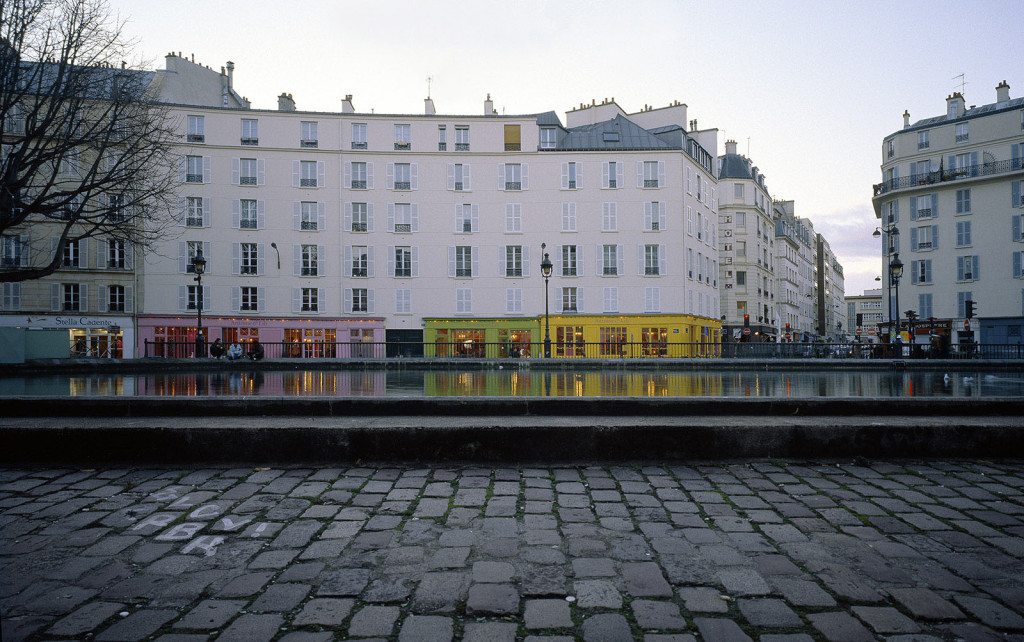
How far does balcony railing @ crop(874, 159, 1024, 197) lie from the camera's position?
43.5 metres

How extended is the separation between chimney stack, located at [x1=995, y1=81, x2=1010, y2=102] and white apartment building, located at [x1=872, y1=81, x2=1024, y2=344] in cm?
7

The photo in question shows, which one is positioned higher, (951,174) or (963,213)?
(951,174)

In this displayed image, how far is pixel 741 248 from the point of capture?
5869cm

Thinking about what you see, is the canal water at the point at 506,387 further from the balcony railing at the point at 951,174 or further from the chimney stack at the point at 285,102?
the balcony railing at the point at 951,174

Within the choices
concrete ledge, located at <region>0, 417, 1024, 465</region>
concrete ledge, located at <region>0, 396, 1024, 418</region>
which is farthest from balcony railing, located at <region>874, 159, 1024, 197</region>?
concrete ledge, located at <region>0, 417, 1024, 465</region>

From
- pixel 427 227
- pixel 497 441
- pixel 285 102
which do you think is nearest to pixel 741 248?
pixel 427 227

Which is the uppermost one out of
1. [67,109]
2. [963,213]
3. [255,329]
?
[963,213]

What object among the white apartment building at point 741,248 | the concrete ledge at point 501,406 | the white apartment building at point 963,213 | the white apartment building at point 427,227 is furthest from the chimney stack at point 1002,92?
the concrete ledge at point 501,406

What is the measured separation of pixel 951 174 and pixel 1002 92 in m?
8.04

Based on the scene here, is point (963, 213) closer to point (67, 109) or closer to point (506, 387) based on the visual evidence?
point (506, 387)

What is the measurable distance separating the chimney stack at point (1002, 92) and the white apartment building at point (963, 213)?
7 centimetres

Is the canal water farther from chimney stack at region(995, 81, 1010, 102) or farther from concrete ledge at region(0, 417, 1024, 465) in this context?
chimney stack at region(995, 81, 1010, 102)

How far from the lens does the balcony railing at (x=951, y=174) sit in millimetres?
43469

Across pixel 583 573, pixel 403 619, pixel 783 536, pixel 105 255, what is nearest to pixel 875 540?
pixel 783 536
